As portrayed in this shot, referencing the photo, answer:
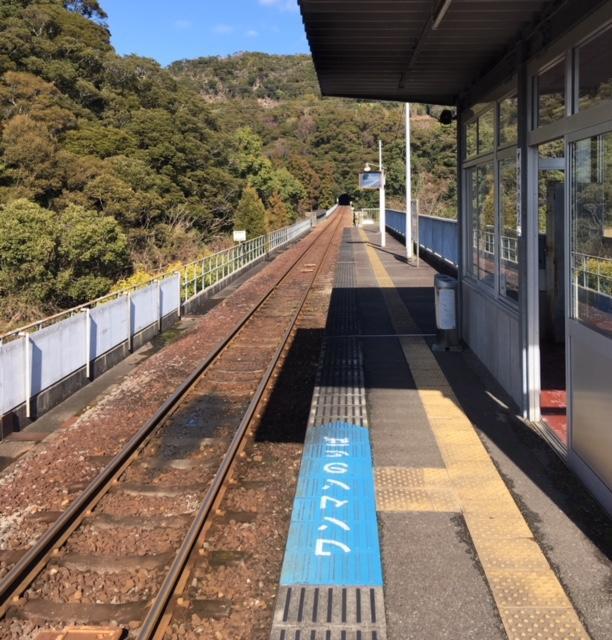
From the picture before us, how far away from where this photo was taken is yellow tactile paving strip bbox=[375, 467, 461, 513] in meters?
5.26

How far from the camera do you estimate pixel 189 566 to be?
14.8 feet

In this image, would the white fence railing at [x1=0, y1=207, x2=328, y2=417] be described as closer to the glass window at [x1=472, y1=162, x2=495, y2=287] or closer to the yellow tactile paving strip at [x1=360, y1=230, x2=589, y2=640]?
the yellow tactile paving strip at [x1=360, y1=230, x2=589, y2=640]

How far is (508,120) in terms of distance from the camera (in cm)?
782

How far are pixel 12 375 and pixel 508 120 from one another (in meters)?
5.95

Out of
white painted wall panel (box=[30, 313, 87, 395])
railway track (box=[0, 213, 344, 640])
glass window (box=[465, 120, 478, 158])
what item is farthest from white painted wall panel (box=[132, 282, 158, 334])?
glass window (box=[465, 120, 478, 158])

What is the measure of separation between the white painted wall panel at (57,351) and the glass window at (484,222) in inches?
214

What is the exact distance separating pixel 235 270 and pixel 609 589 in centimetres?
2150

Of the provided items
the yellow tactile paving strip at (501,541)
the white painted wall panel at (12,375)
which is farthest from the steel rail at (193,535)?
the white painted wall panel at (12,375)

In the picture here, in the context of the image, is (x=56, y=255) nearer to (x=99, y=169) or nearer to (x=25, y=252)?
(x=25, y=252)

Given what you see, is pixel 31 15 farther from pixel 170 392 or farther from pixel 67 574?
pixel 67 574

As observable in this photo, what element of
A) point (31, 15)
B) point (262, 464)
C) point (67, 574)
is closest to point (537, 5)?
point (262, 464)

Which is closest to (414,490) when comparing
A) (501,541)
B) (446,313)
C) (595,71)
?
(501,541)

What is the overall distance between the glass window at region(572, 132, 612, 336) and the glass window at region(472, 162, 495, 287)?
11.0 ft

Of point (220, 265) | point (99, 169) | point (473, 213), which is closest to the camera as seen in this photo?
point (473, 213)
